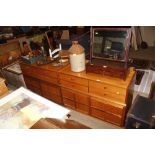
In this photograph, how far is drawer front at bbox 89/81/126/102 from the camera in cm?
161

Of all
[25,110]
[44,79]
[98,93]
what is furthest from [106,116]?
[25,110]

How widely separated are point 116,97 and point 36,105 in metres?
0.92

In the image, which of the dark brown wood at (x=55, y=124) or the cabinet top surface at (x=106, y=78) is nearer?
the dark brown wood at (x=55, y=124)

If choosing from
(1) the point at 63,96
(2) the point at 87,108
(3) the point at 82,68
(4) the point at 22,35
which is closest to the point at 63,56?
(3) the point at 82,68

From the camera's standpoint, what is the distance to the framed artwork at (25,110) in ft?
3.11

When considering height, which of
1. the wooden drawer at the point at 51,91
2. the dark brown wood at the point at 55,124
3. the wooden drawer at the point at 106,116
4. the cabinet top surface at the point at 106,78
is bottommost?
the wooden drawer at the point at 106,116

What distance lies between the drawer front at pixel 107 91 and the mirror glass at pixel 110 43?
303mm

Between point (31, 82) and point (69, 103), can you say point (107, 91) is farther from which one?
point (31, 82)

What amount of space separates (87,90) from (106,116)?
402 mm

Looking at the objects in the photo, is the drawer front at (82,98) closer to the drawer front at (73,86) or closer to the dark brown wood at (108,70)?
the drawer front at (73,86)

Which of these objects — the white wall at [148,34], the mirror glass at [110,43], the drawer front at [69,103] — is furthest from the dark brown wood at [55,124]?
the white wall at [148,34]

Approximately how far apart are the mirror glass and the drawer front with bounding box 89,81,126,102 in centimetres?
30
